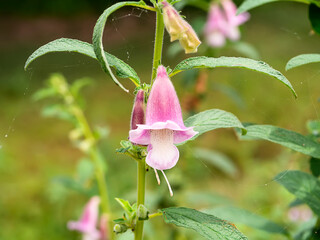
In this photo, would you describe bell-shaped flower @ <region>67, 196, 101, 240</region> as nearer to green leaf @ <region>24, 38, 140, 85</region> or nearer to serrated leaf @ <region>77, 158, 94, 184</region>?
serrated leaf @ <region>77, 158, 94, 184</region>

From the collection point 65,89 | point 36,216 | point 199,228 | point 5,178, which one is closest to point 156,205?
point 65,89

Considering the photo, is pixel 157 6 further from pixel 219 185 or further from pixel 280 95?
pixel 280 95

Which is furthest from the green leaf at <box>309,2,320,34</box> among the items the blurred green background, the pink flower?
the pink flower

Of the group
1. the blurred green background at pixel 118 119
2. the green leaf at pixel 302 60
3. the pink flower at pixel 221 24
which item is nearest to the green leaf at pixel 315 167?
the green leaf at pixel 302 60

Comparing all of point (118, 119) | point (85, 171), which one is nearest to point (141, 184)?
point (85, 171)

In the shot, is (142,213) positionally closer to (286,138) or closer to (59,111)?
(286,138)

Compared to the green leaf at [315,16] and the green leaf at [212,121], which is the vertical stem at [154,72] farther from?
the green leaf at [315,16]
